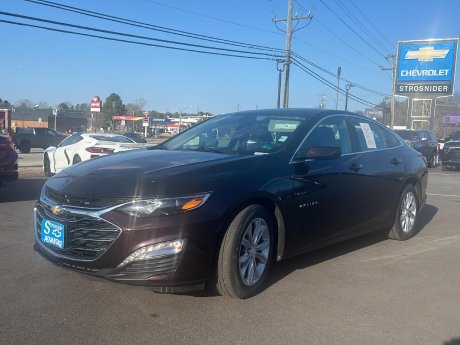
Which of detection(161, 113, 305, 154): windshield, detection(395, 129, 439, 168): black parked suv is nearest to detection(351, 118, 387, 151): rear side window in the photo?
detection(161, 113, 305, 154): windshield

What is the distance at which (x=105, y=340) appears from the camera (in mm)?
3047

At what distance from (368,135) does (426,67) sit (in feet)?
146

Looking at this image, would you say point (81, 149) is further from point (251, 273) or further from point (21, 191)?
point (251, 273)

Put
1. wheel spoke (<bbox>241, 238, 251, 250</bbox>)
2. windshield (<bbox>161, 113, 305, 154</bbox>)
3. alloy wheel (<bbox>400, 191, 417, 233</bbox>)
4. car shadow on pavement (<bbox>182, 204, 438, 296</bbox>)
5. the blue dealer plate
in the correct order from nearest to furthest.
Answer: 1. the blue dealer plate
2. wheel spoke (<bbox>241, 238, 251, 250</bbox>)
3. car shadow on pavement (<bbox>182, 204, 438, 296</bbox>)
4. windshield (<bbox>161, 113, 305, 154</bbox>)
5. alloy wheel (<bbox>400, 191, 417, 233</bbox>)

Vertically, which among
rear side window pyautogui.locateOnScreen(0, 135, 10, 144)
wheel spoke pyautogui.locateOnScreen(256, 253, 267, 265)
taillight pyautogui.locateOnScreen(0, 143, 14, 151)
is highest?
rear side window pyautogui.locateOnScreen(0, 135, 10, 144)

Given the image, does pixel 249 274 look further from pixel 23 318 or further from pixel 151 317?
pixel 23 318

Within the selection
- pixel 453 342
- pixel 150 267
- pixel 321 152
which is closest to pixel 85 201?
pixel 150 267

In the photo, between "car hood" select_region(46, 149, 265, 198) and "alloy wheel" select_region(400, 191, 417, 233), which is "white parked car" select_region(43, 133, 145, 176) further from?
"car hood" select_region(46, 149, 265, 198)

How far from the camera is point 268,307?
3682mm

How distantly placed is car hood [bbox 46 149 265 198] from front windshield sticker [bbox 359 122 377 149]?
6.15ft

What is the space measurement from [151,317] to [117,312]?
0.90 feet

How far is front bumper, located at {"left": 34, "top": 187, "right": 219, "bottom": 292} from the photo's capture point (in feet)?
10.7

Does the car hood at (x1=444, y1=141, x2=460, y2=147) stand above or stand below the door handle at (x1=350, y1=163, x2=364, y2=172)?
above

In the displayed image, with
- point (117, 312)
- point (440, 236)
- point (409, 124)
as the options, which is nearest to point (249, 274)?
point (117, 312)
